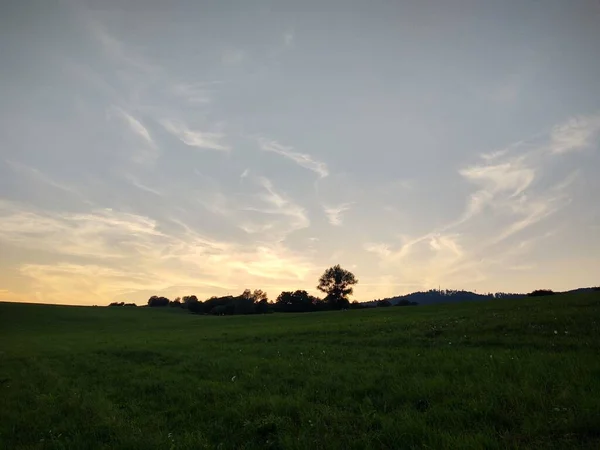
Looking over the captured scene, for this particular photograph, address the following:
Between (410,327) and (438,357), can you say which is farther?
(410,327)

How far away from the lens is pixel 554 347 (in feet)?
48.5

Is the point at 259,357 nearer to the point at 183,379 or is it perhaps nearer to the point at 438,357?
the point at 183,379

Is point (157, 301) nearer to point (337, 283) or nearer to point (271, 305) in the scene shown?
point (271, 305)

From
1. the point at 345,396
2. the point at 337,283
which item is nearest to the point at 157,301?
the point at 337,283

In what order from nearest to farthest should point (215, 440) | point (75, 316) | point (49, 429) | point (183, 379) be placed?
1. point (215, 440)
2. point (49, 429)
3. point (183, 379)
4. point (75, 316)

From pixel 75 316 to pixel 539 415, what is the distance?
95.3 m

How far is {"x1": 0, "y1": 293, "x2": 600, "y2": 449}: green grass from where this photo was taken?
771cm

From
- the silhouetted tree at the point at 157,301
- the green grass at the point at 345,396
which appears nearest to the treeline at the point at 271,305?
the silhouetted tree at the point at 157,301

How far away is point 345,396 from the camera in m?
10.7

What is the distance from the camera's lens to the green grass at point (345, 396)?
7.71 m

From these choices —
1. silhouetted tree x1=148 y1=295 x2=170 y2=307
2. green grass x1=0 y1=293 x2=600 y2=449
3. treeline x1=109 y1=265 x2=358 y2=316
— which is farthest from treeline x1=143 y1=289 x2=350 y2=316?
green grass x1=0 y1=293 x2=600 y2=449

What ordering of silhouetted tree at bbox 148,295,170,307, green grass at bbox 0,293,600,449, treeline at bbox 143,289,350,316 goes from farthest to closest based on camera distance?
silhouetted tree at bbox 148,295,170,307 < treeline at bbox 143,289,350,316 < green grass at bbox 0,293,600,449

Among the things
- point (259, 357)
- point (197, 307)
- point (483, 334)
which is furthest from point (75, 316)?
point (483, 334)

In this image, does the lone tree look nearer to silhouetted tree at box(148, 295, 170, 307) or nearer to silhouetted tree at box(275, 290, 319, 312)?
silhouetted tree at box(275, 290, 319, 312)
